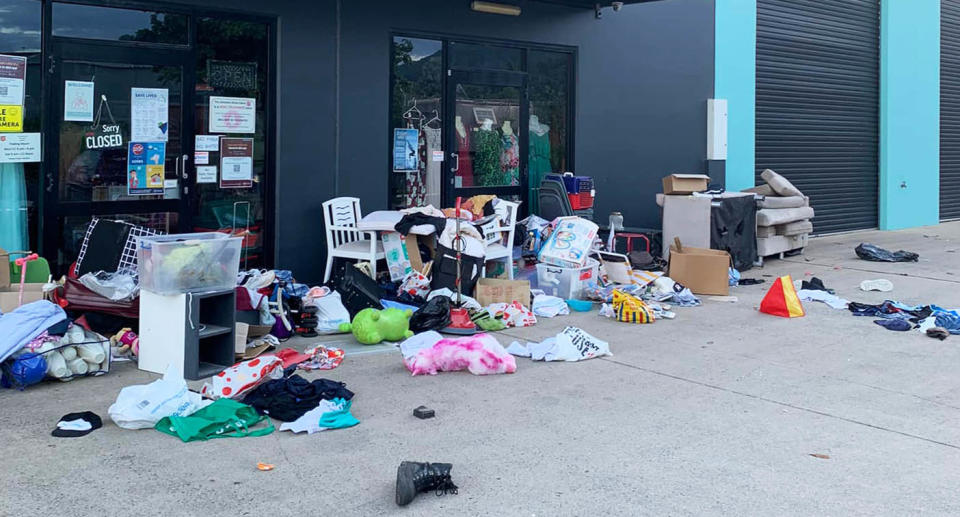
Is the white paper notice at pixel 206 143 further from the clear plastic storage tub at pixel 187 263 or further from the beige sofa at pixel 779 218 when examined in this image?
the beige sofa at pixel 779 218

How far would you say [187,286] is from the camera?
6.34m

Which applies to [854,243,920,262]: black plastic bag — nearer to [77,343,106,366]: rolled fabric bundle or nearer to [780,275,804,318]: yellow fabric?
[780,275,804,318]: yellow fabric

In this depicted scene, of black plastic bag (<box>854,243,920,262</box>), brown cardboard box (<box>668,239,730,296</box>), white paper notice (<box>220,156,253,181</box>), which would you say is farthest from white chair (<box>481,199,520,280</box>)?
black plastic bag (<box>854,243,920,262</box>)

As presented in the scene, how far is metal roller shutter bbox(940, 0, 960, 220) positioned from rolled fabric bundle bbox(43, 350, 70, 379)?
1652cm

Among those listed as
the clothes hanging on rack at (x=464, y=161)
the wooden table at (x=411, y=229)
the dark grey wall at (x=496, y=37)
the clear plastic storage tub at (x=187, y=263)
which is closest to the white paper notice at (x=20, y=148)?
the clear plastic storage tub at (x=187, y=263)

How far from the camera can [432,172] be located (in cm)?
1035

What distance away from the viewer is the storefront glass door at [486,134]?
413 inches

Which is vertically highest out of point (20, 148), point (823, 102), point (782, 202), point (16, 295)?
point (823, 102)

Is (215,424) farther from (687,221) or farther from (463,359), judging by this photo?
(687,221)

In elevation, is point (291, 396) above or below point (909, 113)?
below

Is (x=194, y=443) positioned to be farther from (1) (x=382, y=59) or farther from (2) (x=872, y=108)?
(2) (x=872, y=108)

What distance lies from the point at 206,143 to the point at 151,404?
389cm

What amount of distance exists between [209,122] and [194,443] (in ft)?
14.3

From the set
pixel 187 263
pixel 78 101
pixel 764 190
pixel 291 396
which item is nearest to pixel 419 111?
pixel 78 101
